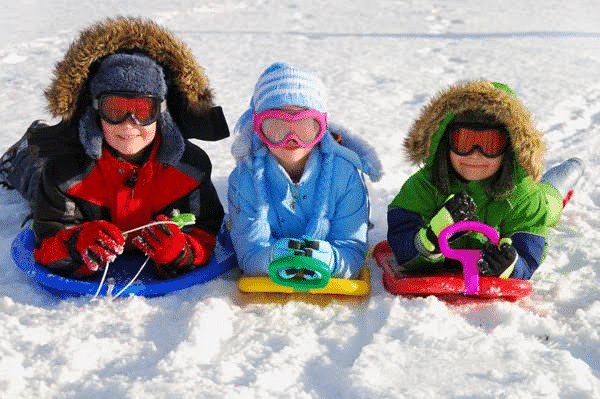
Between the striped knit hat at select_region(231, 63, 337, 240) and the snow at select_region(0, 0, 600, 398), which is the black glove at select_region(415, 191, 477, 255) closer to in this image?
the snow at select_region(0, 0, 600, 398)

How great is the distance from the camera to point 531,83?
668cm

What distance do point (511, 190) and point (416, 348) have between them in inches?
35.0

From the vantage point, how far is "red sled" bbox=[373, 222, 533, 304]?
3.03m

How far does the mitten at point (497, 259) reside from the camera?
3.03m

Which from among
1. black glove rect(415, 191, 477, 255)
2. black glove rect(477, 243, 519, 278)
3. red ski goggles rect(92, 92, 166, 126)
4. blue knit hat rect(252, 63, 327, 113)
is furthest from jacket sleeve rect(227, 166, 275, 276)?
black glove rect(477, 243, 519, 278)

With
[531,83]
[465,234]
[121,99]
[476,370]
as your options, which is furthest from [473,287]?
[531,83]

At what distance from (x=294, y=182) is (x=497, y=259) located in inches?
36.6

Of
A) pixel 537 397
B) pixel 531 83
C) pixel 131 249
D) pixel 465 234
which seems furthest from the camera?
pixel 531 83

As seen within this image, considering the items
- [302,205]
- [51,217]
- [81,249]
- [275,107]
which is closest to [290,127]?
[275,107]

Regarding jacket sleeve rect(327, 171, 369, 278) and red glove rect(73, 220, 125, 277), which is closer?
red glove rect(73, 220, 125, 277)

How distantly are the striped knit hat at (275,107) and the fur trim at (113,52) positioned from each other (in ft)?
0.92

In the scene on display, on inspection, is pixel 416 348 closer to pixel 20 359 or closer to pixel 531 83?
pixel 20 359

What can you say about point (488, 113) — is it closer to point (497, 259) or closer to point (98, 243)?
point (497, 259)

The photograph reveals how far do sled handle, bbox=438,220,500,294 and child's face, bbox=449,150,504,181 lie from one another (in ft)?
0.79
